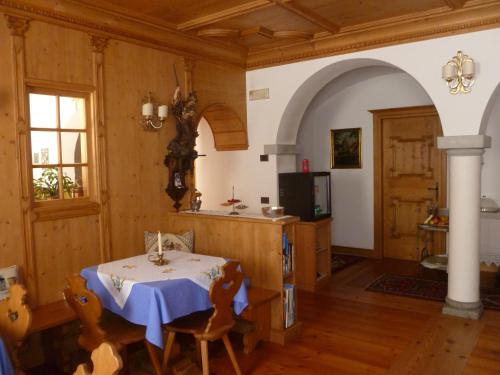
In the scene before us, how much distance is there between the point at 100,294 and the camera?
3.13 meters

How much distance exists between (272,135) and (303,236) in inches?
49.7

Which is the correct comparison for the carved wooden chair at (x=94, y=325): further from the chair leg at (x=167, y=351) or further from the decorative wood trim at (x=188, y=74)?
the decorative wood trim at (x=188, y=74)

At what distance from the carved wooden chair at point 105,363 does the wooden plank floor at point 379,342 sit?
1.90 metres

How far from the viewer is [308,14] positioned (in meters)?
4.12

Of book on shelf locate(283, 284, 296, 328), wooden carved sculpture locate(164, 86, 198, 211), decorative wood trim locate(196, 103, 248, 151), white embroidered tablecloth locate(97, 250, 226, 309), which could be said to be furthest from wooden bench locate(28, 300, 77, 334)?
decorative wood trim locate(196, 103, 248, 151)

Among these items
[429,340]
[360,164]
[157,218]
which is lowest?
[429,340]

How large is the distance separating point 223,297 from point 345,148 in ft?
14.9

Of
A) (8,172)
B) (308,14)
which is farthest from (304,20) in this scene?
(8,172)

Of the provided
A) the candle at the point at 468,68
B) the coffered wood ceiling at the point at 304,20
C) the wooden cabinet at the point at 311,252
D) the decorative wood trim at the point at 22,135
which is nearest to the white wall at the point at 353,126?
the wooden cabinet at the point at 311,252

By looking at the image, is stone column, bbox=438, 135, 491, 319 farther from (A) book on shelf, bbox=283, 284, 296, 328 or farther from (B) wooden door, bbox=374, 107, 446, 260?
(B) wooden door, bbox=374, 107, 446, 260

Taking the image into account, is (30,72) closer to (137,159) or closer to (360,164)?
(137,159)

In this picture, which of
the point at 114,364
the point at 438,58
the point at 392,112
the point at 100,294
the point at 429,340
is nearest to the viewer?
the point at 114,364

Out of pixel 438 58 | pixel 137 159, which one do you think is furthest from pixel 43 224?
pixel 438 58

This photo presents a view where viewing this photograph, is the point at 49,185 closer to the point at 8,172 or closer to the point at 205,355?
the point at 8,172
